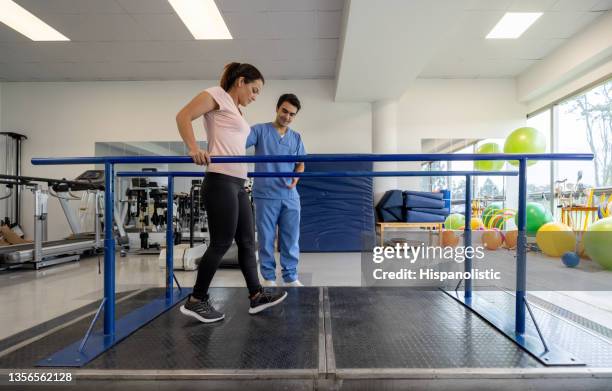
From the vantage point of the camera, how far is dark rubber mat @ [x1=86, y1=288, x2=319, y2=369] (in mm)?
1244

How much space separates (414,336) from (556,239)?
3.47 m

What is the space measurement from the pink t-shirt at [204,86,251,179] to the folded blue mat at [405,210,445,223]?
3.86 metres

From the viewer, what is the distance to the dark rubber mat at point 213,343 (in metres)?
1.25

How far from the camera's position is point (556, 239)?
396 centimetres

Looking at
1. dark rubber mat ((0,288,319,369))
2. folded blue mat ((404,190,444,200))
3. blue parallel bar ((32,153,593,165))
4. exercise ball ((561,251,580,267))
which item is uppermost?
blue parallel bar ((32,153,593,165))

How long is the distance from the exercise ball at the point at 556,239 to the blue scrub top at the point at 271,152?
3355mm

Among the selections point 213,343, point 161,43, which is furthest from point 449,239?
point 161,43

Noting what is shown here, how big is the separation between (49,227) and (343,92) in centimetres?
554

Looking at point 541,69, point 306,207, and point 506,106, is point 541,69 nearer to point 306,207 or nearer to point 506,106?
point 506,106

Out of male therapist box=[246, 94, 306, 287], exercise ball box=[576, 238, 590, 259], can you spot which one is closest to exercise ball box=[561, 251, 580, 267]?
exercise ball box=[576, 238, 590, 259]

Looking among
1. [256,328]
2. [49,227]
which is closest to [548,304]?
[256,328]

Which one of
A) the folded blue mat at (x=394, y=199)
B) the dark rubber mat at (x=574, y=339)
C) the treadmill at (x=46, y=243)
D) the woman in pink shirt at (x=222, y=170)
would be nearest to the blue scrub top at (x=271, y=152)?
the woman in pink shirt at (x=222, y=170)

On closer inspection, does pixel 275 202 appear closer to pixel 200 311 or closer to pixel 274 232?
pixel 274 232

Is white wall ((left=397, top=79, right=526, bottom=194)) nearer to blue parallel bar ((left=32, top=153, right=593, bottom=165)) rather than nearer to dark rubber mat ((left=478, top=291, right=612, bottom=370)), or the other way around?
dark rubber mat ((left=478, top=291, right=612, bottom=370))
